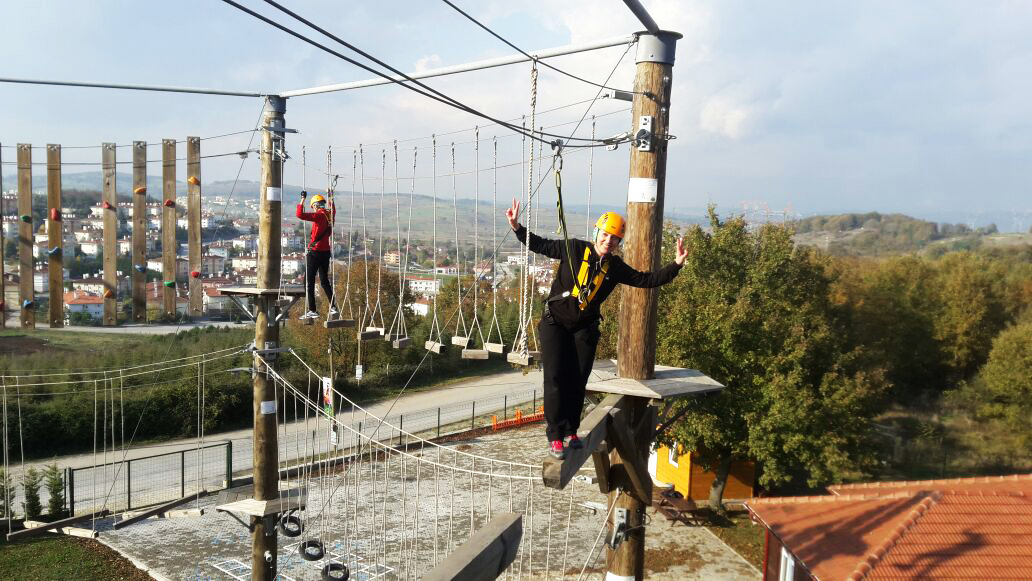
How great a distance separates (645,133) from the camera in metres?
4.52

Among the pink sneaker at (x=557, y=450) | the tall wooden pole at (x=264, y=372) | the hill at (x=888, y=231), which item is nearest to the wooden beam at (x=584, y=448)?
the pink sneaker at (x=557, y=450)

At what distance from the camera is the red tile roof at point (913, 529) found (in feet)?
26.0

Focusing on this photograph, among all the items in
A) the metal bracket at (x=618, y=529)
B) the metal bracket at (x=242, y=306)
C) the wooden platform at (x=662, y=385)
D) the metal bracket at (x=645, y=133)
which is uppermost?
the metal bracket at (x=645, y=133)

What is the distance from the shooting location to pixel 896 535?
8.52 metres

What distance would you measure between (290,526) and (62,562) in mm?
7170

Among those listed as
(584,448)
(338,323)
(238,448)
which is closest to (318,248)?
(338,323)

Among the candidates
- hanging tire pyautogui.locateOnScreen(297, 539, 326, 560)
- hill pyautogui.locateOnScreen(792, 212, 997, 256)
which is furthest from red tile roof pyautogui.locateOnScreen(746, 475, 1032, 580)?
hill pyautogui.locateOnScreen(792, 212, 997, 256)

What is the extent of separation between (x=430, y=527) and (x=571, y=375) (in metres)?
10.7

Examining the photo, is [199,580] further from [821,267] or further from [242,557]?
[821,267]

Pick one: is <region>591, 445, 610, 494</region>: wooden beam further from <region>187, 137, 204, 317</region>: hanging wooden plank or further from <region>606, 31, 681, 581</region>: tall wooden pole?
<region>187, 137, 204, 317</region>: hanging wooden plank

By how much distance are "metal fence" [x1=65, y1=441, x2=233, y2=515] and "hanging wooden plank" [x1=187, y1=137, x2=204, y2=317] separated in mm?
7707

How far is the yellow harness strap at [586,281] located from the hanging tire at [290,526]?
5.11 meters

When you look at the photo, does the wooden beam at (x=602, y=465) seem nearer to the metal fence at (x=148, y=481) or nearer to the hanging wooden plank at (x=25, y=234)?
the hanging wooden plank at (x=25, y=234)

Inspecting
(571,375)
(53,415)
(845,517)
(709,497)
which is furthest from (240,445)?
(571,375)
